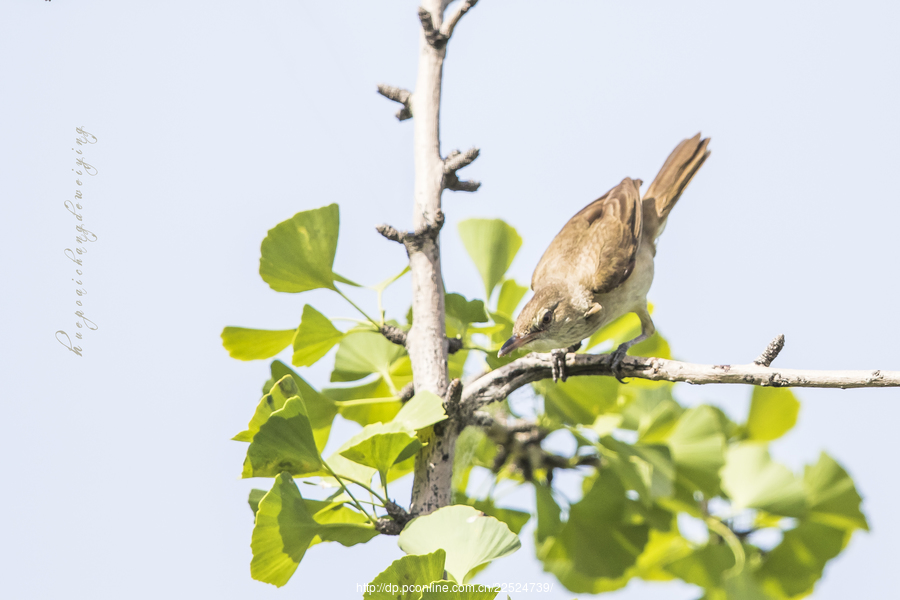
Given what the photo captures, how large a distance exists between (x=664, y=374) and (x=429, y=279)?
727 millimetres

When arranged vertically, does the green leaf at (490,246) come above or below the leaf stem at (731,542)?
above

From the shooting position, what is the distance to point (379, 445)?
1.68 metres

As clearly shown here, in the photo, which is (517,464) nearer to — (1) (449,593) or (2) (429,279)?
(2) (429,279)

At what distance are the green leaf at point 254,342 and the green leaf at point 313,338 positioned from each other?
0.09 metres

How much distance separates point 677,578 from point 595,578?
407 mm

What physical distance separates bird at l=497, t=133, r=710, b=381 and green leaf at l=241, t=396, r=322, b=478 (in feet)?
2.24

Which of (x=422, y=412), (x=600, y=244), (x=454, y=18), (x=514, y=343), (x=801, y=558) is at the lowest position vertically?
(x=801, y=558)

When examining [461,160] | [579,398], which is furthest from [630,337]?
[461,160]

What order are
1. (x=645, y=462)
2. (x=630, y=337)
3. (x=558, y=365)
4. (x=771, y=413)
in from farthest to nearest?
(x=771, y=413) < (x=630, y=337) < (x=645, y=462) < (x=558, y=365)

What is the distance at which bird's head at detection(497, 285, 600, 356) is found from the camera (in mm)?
2264

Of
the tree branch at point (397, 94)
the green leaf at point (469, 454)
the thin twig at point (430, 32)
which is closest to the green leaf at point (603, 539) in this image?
the green leaf at point (469, 454)

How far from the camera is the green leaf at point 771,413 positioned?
3.12 meters

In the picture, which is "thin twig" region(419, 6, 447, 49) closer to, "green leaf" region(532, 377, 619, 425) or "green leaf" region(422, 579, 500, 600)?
"green leaf" region(532, 377, 619, 425)

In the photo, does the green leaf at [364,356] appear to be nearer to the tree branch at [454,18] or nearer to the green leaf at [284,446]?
the green leaf at [284,446]
